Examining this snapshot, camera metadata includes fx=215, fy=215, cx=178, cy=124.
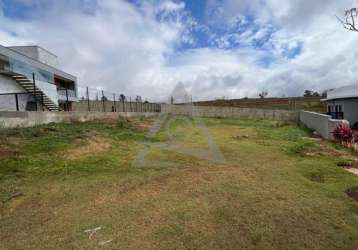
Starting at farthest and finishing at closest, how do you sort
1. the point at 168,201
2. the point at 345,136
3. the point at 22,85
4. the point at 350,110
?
1. the point at 350,110
2. the point at 22,85
3. the point at 345,136
4. the point at 168,201

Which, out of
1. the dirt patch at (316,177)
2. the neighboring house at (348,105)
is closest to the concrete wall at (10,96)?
the dirt patch at (316,177)

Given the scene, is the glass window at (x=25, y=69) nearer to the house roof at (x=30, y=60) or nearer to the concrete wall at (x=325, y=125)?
the house roof at (x=30, y=60)

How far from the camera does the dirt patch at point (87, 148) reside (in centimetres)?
545

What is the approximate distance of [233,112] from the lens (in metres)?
25.5

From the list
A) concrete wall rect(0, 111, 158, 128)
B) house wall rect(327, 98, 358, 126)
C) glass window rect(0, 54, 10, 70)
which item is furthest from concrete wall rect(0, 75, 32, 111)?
house wall rect(327, 98, 358, 126)

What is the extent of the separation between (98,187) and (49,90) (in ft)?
39.2

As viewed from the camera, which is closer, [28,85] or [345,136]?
[345,136]

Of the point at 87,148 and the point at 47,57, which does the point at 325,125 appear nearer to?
the point at 87,148

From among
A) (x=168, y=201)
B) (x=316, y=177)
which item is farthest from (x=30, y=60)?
(x=316, y=177)

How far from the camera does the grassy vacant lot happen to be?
7.68 feet

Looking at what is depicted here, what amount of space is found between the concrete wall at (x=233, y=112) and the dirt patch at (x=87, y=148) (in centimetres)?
1962

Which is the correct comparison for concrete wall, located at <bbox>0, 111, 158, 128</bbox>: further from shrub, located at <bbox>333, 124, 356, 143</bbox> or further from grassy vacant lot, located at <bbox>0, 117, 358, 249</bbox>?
shrub, located at <bbox>333, 124, 356, 143</bbox>

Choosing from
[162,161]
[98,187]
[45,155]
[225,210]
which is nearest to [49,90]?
[45,155]

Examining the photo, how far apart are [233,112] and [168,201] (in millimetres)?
23360
